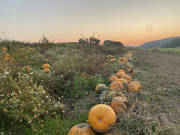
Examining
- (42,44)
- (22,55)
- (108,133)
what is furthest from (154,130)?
(42,44)

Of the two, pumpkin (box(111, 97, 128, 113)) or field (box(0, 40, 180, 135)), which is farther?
pumpkin (box(111, 97, 128, 113))

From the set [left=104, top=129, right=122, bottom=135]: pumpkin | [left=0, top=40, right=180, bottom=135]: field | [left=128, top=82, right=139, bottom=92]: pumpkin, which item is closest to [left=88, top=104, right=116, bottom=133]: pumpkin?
[left=104, top=129, right=122, bottom=135]: pumpkin

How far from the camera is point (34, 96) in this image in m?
3.08

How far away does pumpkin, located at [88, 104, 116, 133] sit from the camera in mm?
2305

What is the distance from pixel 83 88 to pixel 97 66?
2.19 metres

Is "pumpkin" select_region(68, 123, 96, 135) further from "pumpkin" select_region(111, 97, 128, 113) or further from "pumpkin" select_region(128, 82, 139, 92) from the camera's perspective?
"pumpkin" select_region(128, 82, 139, 92)

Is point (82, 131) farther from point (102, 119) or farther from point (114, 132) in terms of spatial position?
point (114, 132)

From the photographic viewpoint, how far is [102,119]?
2.30 meters

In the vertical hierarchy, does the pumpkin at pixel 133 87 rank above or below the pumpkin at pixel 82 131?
above

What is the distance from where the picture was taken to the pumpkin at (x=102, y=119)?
2.30 meters

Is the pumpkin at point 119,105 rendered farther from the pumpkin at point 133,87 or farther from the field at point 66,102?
the pumpkin at point 133,87

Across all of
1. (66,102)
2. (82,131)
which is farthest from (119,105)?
(66,102)

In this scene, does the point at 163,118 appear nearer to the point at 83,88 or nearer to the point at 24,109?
the point at 83,88

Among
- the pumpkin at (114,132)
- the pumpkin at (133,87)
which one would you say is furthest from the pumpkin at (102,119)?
the pumpkin at (133,87)
